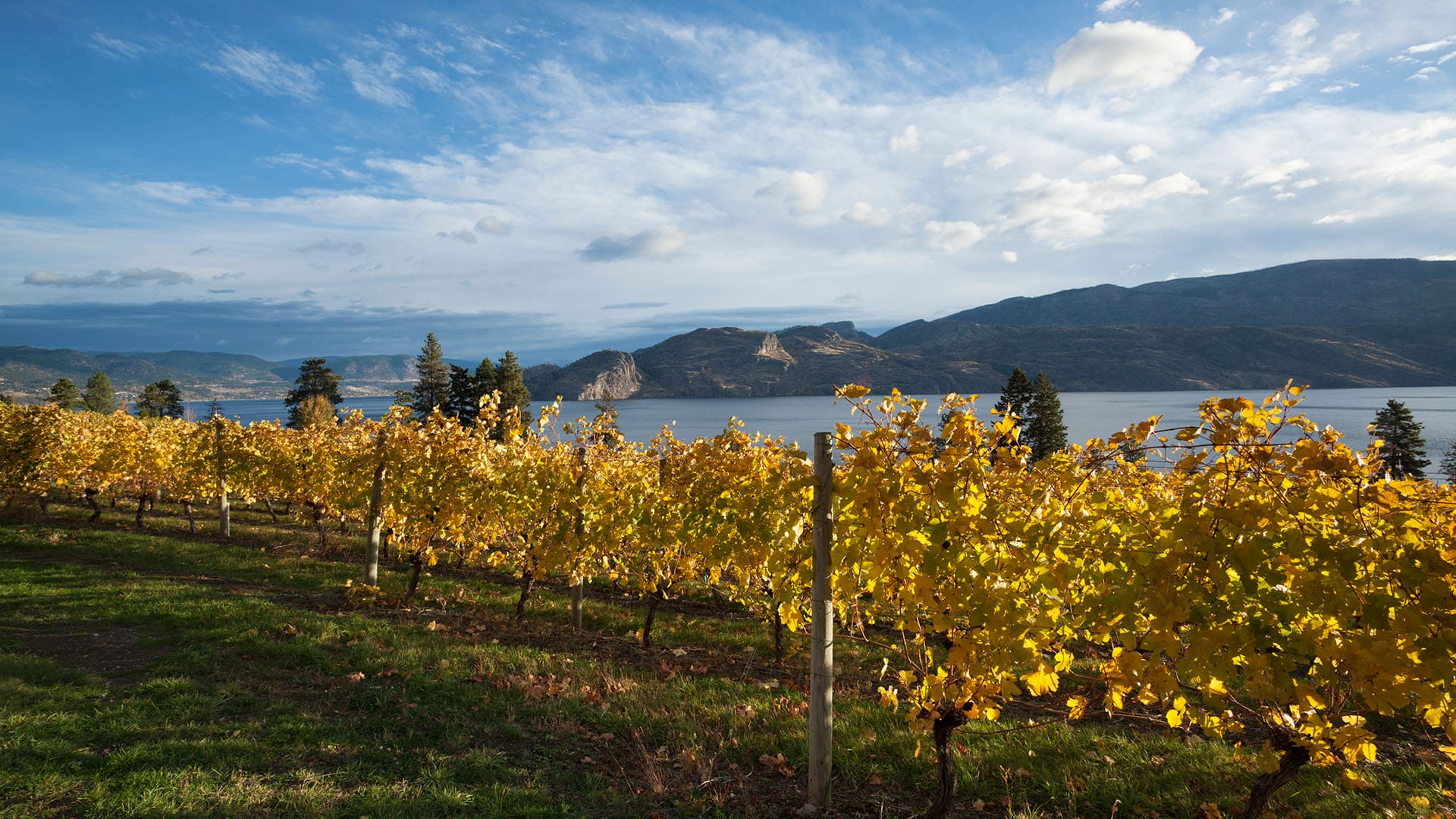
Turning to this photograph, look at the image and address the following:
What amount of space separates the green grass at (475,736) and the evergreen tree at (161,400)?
76753mm

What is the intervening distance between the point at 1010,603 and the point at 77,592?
52.2ft

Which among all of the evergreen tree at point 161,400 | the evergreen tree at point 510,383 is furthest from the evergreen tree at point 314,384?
the evergreen tree at point 510,383

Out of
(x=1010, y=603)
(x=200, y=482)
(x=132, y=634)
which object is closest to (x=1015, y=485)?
(x=1010, y=603)

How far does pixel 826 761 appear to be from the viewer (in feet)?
16.0

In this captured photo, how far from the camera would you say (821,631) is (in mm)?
4715

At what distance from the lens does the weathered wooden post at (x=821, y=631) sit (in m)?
4.64

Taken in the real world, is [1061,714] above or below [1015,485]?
below

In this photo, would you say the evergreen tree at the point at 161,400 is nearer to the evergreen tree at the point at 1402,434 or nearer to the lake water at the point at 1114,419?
the lake water at the point at 1114,419

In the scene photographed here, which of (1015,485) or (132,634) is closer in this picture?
(1015,485)

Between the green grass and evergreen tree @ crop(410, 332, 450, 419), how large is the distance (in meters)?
52.3

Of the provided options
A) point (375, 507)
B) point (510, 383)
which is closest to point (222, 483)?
point (375, 507)

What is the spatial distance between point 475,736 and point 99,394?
9587cm

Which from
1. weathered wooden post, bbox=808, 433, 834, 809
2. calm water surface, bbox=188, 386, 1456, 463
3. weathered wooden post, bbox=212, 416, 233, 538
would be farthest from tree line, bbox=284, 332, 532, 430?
weathered wooden post, bbox=808, 433, 834, 809

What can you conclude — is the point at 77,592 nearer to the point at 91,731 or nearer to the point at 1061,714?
the point at 91,731
